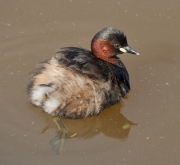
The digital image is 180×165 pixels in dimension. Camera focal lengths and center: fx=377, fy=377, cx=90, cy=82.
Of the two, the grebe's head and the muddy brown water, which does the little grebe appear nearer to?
the grebe's head

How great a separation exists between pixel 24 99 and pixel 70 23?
1.45 metres

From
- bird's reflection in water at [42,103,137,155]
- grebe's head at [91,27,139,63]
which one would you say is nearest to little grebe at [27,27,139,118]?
grebe's head at [91,27,139,63]

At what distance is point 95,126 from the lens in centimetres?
374

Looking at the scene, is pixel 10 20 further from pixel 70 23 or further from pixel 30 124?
pixel 30 124

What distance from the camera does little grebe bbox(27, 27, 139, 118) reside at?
3.52 m

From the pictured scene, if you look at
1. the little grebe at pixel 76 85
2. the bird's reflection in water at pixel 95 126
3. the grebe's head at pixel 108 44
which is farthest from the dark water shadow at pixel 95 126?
the grebe's head at pixel 108 44

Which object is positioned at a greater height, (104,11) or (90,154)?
(104,11)

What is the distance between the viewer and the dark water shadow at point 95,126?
3.61 metres

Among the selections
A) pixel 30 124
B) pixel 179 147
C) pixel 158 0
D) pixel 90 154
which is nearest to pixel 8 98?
pixel 30 124

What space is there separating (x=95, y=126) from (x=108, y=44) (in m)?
0.87

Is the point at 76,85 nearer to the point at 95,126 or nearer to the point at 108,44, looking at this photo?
the point at 95,126

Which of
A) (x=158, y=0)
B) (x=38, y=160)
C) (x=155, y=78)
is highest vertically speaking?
(x=158, y=0)

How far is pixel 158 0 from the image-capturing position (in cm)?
528

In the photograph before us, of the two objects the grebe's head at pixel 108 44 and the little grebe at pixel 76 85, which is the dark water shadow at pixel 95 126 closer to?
the little grebe at pixel 76 85
